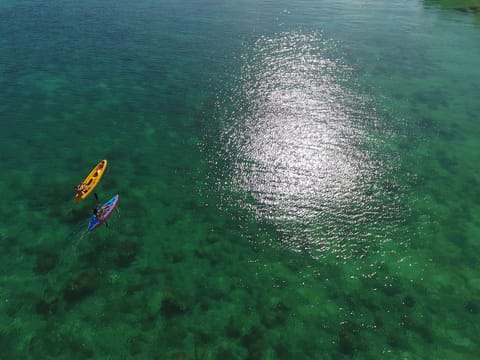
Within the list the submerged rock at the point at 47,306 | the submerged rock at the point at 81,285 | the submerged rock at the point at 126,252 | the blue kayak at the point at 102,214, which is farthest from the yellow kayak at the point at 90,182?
the submerged rock at the point at 47,306

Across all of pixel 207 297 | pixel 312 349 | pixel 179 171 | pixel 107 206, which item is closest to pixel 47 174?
pixel 107 206

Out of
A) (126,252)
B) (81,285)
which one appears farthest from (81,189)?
(81,285)

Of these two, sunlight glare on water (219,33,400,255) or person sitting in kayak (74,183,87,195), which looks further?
person sitting in kayak (74,183,87,195)

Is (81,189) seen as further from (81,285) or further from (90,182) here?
(81,285)

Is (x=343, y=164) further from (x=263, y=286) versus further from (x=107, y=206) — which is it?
(x=107, y=206)

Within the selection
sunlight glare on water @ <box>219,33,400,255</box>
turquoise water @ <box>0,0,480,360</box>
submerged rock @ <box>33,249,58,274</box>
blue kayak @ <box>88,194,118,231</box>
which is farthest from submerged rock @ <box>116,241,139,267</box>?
sunlight glare on water @ <box>219,33,400,255</box>

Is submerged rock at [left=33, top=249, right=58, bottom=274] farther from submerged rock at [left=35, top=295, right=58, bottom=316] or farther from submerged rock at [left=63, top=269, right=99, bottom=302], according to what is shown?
submerged rock at [left=35, top=295, right=58, bottom=316]
